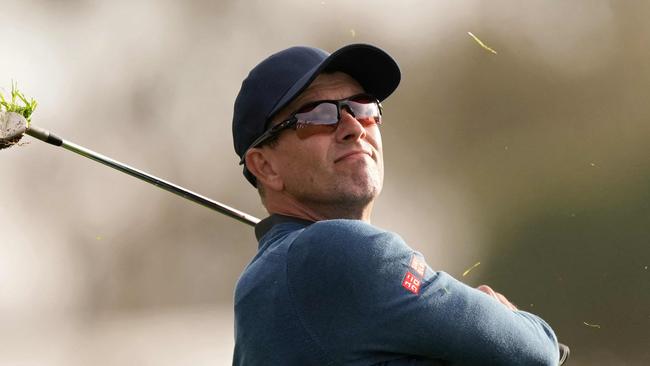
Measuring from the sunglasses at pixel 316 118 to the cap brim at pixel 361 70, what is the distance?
0.05m

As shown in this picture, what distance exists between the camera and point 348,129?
283 centimetres

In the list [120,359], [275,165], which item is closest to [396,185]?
[120,359]

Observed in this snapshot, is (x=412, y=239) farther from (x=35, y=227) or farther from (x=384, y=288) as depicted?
(x=384, y=288)

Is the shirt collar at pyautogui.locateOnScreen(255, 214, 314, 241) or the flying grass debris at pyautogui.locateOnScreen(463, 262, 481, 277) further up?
the shirt collar at pyautogui.locateOnScreen(255, 214, 314, 241)

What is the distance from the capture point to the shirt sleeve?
85.8 inches

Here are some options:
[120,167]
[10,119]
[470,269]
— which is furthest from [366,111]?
[470,269]

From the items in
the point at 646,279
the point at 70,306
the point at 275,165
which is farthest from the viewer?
the point at 70,306

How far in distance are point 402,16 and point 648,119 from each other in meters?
2.43

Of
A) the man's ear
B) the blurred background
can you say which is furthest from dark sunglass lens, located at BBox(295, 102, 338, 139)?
the blurred background

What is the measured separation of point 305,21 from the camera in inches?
343

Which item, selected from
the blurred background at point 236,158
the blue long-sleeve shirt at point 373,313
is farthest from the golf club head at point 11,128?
the blurred background at point 236,158

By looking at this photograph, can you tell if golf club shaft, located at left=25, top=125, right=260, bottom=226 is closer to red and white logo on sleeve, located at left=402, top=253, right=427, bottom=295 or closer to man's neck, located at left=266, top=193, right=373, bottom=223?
man's neck, located at left=266, top=193, right=373, bottom=223

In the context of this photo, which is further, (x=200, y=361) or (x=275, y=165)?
(x=200, y=361)

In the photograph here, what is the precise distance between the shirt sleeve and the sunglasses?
585mm
